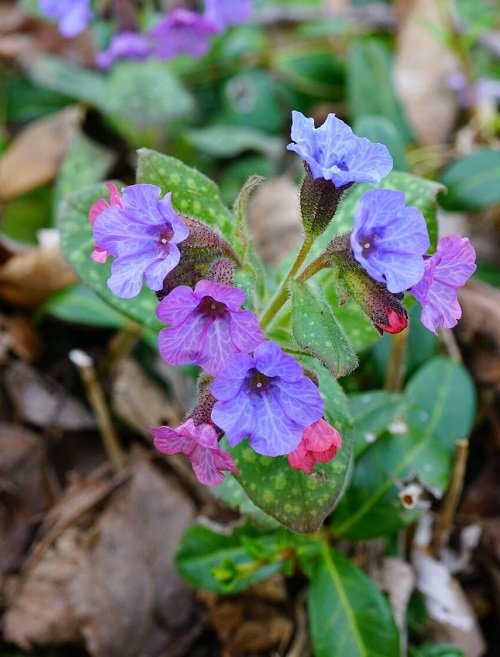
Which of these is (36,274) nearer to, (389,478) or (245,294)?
(389,478)

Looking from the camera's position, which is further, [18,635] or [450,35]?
[450,35]

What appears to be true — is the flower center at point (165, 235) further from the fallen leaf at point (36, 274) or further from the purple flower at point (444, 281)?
the fallen leaf at point (36, 274)

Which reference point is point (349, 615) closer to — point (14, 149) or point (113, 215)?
point (113, 215)

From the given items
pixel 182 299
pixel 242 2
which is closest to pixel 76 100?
pixel 242 2

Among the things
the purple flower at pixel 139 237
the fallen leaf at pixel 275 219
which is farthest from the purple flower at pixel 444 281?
the fallen leaf at pixel 275 219

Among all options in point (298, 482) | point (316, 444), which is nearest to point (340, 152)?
point (316, 444)
